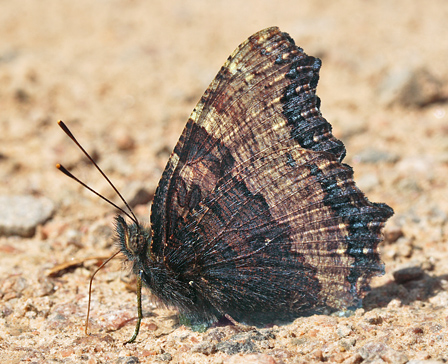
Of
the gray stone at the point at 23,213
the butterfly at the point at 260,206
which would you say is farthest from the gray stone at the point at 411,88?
the gray stone at the point at 23,213

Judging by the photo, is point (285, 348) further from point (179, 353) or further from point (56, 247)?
point (56, 247)

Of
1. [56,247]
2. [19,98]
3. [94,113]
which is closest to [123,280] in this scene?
[56,247]

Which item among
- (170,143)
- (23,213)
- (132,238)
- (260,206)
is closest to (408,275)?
(260,206)

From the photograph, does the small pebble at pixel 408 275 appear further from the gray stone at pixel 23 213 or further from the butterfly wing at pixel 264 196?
the gray stone at pixel 23 213

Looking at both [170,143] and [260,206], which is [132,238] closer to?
[260,206]

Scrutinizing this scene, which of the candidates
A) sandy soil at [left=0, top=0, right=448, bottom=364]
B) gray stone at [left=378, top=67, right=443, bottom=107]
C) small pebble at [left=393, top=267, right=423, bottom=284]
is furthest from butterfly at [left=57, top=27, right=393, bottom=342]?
gray stone at [left=378, top=67, right=443, bottom=107]

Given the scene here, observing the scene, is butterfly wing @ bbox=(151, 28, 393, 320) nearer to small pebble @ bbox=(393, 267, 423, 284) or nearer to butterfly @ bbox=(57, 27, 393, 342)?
butterfly @ bbox=(57, 27, 393, 342)

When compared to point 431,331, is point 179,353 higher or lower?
lower
